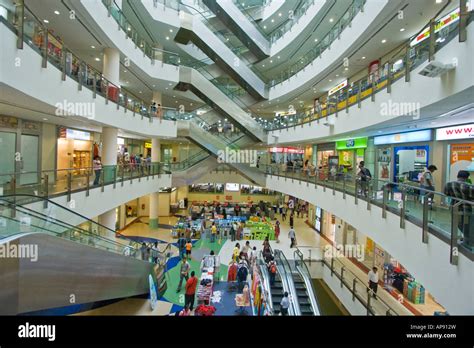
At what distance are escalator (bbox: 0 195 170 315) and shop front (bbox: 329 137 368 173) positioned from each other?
911 cm

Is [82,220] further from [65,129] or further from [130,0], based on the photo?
[130,0]

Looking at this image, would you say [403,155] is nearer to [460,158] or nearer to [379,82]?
[460,158]

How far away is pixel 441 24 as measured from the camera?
4.39 meters

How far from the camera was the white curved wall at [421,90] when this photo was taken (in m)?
3.58

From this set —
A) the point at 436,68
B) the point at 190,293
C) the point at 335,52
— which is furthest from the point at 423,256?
the point at 335,52

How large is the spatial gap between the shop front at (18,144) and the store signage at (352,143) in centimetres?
1271

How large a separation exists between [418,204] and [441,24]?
310 centimetres

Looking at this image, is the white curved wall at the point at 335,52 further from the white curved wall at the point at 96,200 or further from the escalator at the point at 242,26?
the white curved wall at the point at 96,200

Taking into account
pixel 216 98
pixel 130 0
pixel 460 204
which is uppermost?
pixel 130 0

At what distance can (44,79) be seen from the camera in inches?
196

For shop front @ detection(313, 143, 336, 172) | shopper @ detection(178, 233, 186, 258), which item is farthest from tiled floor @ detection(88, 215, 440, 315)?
shop front @ detection(313, 143, 336, 172)

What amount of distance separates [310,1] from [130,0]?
9260 mm

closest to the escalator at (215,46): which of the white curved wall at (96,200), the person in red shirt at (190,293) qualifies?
the white curved wall at (96,200)

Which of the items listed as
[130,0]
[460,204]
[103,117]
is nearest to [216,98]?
[130,0]
